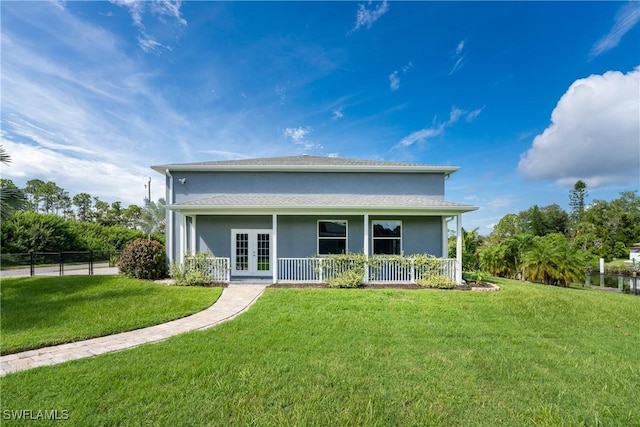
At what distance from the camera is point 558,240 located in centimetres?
1597

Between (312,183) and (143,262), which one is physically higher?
(312,183)

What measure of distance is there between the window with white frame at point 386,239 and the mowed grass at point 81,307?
22.8 feet

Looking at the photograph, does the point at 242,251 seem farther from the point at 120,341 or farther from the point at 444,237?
the point at 444,237

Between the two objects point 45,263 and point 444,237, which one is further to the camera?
point 45,263

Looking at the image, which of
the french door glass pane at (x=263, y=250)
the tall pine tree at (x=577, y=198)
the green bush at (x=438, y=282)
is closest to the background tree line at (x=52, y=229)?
the french door glass pane at (x=263, y=250)

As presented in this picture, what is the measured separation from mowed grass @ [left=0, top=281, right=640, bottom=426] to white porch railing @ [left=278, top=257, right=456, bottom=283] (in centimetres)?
409

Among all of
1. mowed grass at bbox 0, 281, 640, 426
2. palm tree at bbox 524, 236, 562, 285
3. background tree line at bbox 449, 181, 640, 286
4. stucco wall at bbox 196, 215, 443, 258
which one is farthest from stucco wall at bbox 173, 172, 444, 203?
mowed grass at bbox 0, 281, 640, 426

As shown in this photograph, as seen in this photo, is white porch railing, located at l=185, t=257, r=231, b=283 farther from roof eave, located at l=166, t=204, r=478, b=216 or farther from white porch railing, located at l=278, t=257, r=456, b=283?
white porch railing, located at l=278, t=257, r=456, b=283

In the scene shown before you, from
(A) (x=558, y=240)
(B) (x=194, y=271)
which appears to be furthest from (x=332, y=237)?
(A) (x=558, y=240)

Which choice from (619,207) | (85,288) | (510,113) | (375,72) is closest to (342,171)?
(375,72)

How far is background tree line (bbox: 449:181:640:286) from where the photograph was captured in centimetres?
1458

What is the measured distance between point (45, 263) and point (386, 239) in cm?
1654

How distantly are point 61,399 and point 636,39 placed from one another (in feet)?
75.7

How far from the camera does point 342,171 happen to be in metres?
13.0
